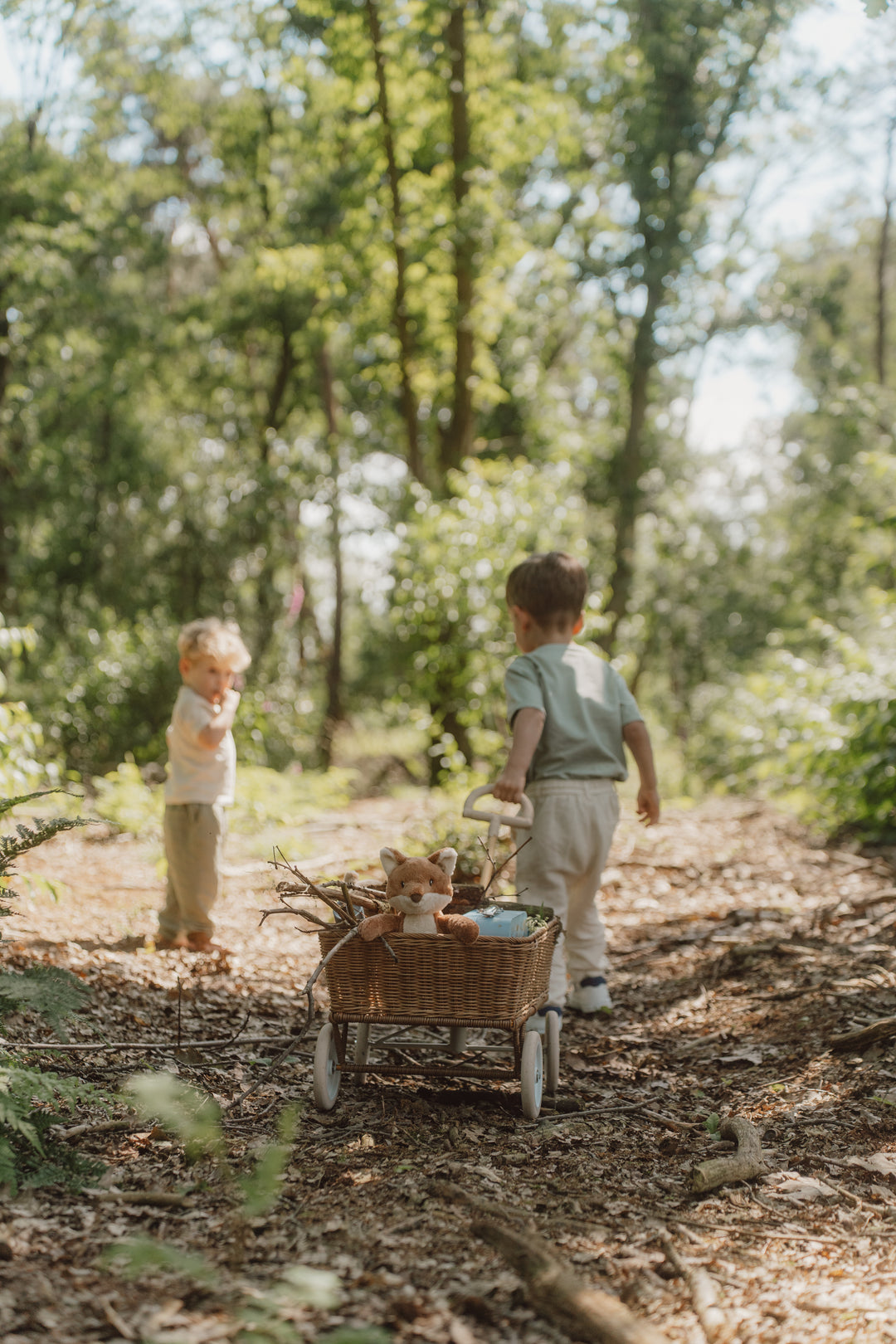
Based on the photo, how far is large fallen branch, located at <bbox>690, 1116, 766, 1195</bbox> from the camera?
2.79 meters

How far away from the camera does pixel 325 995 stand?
189 inches

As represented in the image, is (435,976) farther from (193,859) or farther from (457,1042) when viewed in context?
(193,859)

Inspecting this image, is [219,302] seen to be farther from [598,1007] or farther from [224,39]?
[598,1007]

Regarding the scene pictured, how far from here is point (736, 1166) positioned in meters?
2.87

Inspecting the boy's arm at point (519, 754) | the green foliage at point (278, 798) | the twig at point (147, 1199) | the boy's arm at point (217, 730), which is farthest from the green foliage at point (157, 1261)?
the green foliage at point (278, 798)

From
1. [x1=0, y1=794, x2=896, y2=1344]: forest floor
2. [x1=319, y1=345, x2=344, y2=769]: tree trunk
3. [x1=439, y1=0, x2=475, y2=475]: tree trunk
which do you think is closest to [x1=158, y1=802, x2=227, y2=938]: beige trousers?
[x1=0, y1=794, x2=896, y2=1344]: forest floor

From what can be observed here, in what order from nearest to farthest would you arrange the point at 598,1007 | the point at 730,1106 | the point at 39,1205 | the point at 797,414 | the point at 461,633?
1. the point at 39,1205
2. the point at 730,1106
3. the point at 598,1007
4. the point at 461,633
5. the point at 797,414

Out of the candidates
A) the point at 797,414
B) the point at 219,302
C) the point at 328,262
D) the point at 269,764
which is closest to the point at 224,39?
the point at 219,302

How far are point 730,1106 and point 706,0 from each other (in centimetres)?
1277

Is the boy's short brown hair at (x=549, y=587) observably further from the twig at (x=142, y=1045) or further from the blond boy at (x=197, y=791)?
the twig at (x=142, y=1045)

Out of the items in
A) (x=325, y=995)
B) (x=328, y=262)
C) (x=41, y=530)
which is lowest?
(x=325, y=995)

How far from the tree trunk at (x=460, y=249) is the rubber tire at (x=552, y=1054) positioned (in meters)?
8.72

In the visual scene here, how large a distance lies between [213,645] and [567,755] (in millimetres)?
1927

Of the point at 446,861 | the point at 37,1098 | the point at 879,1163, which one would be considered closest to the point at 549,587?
the point at 446,861
